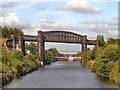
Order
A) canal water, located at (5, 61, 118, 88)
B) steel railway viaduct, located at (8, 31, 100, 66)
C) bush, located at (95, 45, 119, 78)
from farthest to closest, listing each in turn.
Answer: steel railway viaduct, located at (8, 31, 100, 66)
bush, located at (95, 45, 119, 78)
canal water, located at (5, 61, 118, 88)

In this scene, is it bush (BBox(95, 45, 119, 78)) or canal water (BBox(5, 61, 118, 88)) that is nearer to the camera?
canal water (BBox(5, 61, 118, 88))

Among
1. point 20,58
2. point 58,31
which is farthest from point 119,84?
point 58,31

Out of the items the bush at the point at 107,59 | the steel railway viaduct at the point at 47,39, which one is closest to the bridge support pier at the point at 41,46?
the steel railway viaduct at the point at 47,39

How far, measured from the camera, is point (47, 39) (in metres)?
117

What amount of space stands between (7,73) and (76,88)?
50.2 ft

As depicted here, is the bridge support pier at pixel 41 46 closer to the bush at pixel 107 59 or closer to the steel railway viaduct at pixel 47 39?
the steel railway viaduct at pixel 47 39

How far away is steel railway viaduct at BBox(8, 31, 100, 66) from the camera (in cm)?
10750

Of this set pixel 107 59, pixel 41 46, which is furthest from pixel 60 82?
pixel 41 46

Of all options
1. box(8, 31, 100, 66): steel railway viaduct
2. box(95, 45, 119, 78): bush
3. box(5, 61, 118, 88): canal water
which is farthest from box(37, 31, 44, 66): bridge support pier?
box(95, 45, 119, 78): bush

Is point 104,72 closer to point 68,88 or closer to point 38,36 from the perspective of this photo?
point 68,88

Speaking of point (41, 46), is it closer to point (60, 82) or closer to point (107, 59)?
point (60, 82)

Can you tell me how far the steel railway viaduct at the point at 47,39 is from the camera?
108 metres

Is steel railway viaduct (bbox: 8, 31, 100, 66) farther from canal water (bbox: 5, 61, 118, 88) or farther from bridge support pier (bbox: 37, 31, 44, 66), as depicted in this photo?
canal water (bbox: 5, 61, 118, 88)

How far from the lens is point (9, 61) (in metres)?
53.1
